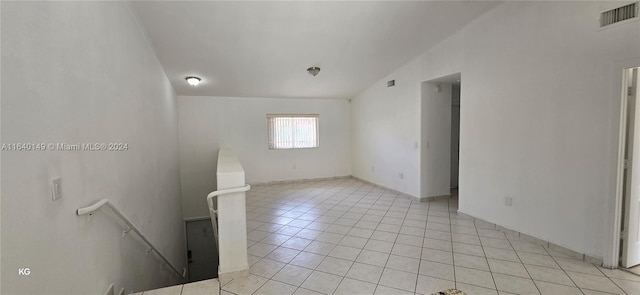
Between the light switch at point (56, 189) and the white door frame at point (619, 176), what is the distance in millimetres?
4312

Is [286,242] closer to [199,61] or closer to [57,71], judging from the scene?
[57,71]

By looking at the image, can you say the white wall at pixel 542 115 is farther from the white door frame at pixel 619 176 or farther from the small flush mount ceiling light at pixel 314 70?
the small flush mount ceiling light at pixel 314 70

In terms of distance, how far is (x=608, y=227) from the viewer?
8.55 feet

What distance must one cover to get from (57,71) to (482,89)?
440 cm

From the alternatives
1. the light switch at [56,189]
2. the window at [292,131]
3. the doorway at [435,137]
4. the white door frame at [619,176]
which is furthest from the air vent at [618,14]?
the window at [292,131]

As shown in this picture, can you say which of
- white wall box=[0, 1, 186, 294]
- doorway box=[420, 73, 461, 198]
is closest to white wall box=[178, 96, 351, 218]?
doorway box=[420, 73, 461, 198]

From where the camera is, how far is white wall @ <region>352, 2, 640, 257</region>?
2625 mm

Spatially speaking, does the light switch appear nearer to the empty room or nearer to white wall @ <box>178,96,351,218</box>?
the empty room

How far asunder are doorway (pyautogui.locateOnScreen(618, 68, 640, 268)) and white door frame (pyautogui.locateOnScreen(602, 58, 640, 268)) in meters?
0.01

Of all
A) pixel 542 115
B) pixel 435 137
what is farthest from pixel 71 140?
pixel 435 137

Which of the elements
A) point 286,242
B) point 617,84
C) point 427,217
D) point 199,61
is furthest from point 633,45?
point 199,61

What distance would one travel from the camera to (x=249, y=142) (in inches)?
270

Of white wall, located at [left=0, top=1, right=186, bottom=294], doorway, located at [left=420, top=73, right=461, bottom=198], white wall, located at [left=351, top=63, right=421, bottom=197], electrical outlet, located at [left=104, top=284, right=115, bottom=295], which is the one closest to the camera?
white wall, located at [left=0, top=1, right=186, bottom=294]

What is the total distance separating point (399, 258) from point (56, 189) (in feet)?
9.36
